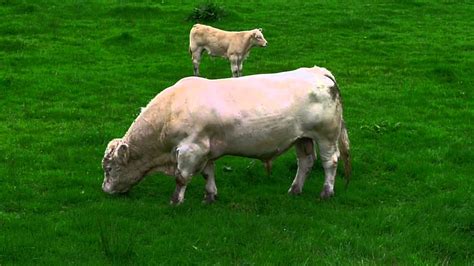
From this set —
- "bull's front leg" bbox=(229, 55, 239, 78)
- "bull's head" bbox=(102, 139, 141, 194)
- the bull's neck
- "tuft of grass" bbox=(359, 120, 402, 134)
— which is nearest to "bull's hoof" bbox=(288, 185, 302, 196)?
the bull's neck

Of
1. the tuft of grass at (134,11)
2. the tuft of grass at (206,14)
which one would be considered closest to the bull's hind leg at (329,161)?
the tuft of grass at (206,14)

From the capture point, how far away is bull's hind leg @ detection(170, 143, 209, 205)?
9531 millimetres

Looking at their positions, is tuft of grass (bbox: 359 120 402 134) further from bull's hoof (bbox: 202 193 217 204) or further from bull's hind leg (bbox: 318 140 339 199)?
bull's hoof (bbox: 202 193 217 204)

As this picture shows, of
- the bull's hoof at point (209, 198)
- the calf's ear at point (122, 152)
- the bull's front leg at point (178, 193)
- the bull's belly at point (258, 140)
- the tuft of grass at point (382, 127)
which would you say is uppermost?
the bull's belly at point (258, 140)

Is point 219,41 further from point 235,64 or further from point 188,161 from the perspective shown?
point 188,161

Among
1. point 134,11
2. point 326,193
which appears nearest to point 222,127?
point 326,193

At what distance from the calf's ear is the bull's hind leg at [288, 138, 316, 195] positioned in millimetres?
2767

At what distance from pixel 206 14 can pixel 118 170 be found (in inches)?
686

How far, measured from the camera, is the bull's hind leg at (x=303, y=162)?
10.7 meters

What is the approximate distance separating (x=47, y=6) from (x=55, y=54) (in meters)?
8.26

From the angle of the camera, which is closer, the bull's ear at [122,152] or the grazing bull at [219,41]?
the bull's ear at [122,152]

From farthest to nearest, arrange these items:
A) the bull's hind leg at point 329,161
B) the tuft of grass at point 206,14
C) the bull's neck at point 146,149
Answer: the tuft of grass at point 206,14
the bull's hind leg at point 329,161
the bull's neck at point 146,149

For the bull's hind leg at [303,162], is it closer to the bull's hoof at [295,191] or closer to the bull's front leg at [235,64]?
the bull's hoof at [295,191]

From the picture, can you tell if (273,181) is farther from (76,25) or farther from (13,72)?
(76,25)
